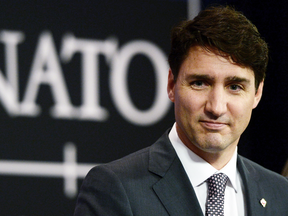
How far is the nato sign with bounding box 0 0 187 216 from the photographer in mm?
2830

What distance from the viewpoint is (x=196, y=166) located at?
1944mm

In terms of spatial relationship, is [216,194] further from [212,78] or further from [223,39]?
[223,39]

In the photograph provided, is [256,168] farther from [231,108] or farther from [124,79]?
[124,79]

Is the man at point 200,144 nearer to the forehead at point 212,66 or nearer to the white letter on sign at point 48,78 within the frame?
the forehead at point 212,66

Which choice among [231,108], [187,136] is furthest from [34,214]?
[231,108]

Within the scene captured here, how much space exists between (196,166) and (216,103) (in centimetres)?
28

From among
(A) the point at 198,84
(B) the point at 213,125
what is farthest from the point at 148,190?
(A) the point at 198,84

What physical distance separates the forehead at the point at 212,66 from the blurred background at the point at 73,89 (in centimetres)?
87

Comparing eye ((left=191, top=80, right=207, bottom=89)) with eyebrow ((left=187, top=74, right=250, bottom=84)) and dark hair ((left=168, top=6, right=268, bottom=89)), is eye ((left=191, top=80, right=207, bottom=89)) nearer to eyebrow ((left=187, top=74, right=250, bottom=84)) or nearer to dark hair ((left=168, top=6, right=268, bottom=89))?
eyebrow ((left=187, top=74, right=250, bottom=84))

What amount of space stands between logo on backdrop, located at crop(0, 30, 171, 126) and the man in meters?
1.06

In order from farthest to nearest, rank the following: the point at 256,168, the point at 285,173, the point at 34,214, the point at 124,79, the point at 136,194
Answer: the point at 124,79 < the point at 34,214 < the point at 285,173 < the point at 256,168 < the point at 136,194

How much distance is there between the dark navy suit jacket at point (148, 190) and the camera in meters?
1.79

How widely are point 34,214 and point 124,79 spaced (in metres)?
1.02

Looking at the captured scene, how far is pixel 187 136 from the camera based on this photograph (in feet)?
6.29
